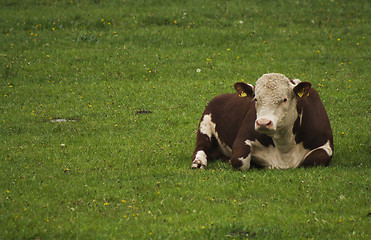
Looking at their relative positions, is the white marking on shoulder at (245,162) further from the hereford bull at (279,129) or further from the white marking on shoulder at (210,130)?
the white marking on shoulder at (210,130)

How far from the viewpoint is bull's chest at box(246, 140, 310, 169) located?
419 inches

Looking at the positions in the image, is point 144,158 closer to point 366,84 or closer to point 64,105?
point 64,105

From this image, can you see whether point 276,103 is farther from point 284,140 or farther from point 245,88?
point 245,88

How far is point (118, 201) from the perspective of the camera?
898cm

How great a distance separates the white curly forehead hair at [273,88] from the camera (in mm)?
9999

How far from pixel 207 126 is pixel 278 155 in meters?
1.94

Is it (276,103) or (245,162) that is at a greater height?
(276,103)

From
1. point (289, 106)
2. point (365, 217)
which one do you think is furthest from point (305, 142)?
point (365, 217)

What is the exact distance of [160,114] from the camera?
16.4m

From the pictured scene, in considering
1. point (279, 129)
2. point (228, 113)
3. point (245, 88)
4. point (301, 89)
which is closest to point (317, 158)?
point (279, 129)

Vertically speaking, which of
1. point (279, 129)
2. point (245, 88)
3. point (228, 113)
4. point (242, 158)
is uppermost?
point (245, 88)

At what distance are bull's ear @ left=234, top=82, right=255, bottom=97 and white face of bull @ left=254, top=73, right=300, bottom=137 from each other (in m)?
0.46

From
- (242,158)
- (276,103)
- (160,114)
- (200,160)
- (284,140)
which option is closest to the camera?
(276,103)

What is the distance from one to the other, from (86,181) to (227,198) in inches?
104
